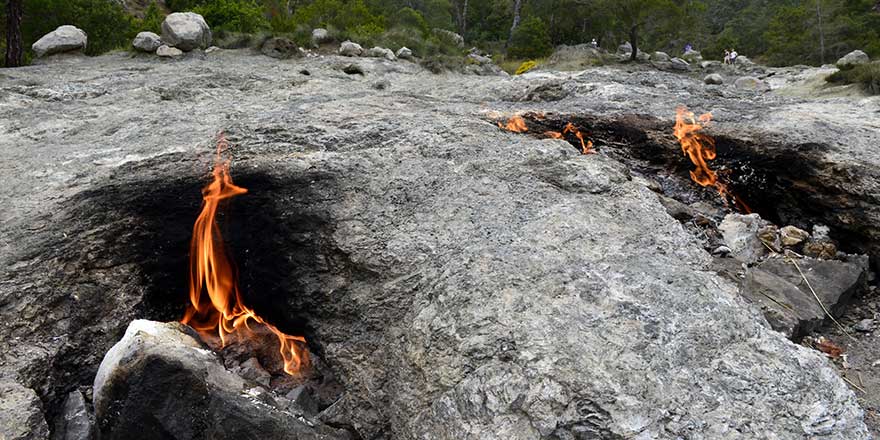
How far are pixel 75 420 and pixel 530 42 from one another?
23288 mm

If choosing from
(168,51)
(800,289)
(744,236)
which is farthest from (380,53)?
(800,289)

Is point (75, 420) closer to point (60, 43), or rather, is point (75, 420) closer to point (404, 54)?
point (60, 43)

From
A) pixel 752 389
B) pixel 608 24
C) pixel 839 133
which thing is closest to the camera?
pixel 752 389

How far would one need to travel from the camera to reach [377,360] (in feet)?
10.7

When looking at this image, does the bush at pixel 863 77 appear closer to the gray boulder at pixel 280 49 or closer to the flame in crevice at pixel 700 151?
the flame in crevice at pixel 700 151

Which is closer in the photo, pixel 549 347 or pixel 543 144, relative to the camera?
pixel 549 347

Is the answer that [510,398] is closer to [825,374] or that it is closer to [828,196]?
[825,374]

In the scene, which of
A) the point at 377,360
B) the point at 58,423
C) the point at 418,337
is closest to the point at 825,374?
the point at 418,337

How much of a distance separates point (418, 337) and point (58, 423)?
208 cm

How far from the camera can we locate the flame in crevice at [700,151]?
5.37 m

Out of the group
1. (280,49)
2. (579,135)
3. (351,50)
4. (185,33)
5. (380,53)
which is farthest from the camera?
(380,53)

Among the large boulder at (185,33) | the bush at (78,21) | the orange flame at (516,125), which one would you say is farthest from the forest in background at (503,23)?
the orange flame at (516,125)

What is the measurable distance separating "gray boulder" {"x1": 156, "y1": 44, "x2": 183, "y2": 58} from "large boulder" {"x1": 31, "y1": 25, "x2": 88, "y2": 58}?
1947mm

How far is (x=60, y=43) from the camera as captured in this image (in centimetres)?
1106
